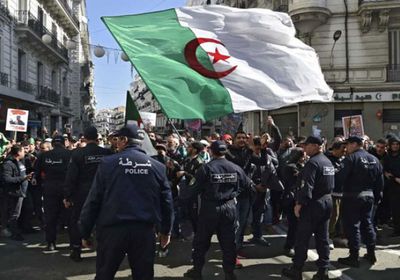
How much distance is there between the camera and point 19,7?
80.5 feet

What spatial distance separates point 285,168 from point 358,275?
232 cm

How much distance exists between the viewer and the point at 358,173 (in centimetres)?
641

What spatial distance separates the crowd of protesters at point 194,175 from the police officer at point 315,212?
90cm

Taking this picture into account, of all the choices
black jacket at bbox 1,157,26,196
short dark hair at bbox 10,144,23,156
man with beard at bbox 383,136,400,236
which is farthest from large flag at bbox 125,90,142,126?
man with beard at bbox 383,136,400,236

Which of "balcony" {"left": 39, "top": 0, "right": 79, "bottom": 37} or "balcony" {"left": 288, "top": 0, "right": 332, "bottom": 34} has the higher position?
"balcony" {"left": 39, "top": 0, "right": 79, "bottom": 37}

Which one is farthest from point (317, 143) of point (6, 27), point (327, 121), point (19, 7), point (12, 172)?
point (19, 7)

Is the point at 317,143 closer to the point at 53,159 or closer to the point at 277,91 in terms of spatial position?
the point at 277,91

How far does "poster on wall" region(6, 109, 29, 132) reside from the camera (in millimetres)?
11312

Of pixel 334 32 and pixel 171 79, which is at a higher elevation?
pixel 334 32

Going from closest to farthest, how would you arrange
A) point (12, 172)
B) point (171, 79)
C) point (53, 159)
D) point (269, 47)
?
point (171, 79)
point (269, 47)
point (53, 159)
point (12, 172)

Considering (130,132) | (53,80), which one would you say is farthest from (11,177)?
(53,80)

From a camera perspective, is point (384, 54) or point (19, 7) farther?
point (19, 7)

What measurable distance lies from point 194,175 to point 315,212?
1.80 metres

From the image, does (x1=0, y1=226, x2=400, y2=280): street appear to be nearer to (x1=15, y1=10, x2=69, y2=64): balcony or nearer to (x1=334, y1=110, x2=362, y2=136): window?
(x1=334, y1=110, x2=362, y2=136): window
